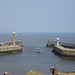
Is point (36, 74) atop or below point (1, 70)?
atop

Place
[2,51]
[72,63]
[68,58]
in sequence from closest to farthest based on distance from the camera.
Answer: [72,63] < [68,58] < [2,51]

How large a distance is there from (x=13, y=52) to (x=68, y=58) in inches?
872

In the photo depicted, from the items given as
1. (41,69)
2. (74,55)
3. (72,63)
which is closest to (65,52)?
(74,55)

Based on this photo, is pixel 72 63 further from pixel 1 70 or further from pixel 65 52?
pixel 1 70

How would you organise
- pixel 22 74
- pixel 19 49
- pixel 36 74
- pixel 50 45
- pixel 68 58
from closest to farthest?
pixel 36 74, pixel 22 74, pixel 68 58, pixel 19 49, pixel 50 45

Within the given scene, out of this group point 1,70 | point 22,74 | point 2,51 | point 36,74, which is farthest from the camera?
point 2,51

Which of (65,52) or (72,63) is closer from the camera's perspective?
(72,63)

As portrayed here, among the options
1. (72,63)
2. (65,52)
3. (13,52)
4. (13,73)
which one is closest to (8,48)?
(13,52)

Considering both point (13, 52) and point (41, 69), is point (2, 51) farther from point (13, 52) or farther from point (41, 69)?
point (41, 69)

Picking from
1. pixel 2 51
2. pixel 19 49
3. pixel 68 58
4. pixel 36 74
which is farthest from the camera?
pixel 19 49

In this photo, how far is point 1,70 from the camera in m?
40.8

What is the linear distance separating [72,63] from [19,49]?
29154mm

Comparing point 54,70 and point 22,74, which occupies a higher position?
point 54,70

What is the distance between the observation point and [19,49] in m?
74.4
